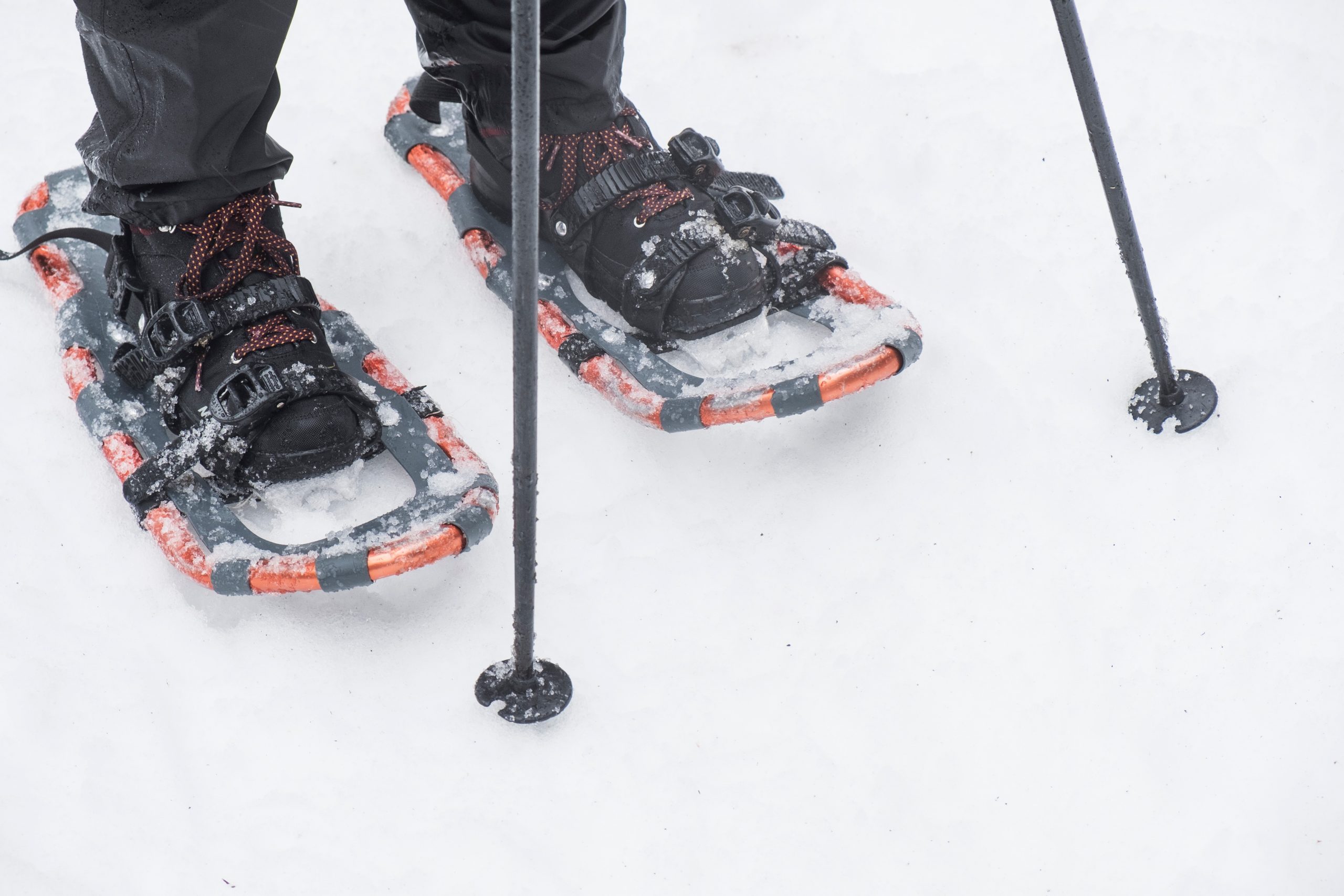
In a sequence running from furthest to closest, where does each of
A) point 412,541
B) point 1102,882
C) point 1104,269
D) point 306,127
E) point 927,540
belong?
point 306,127
point 1104,269
point 927,540
point 412,541
point 1102,882

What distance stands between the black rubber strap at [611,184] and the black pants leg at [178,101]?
0.52 meters

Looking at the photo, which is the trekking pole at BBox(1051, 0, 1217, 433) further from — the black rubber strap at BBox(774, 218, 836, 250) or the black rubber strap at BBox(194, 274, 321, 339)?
the black rubber strap at BBox(194, 274, 321, 339)

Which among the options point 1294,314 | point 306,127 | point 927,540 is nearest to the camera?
point 927,540

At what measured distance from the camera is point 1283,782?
1537mm

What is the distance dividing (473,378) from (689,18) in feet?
4.22

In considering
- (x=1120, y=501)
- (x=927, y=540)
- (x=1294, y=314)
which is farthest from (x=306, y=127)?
(x=1294, y=314)

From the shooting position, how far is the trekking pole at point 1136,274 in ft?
5.35

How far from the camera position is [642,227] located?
2.02 meters

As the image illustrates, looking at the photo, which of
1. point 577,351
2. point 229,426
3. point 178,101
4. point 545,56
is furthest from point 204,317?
point 545,56

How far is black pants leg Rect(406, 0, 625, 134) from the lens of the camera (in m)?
1.92

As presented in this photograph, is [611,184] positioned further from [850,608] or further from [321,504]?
[850,608]

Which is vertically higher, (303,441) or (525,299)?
A: (525,299)

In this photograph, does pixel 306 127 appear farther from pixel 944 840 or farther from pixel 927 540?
pixel 944 840

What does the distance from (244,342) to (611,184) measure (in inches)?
27.8
